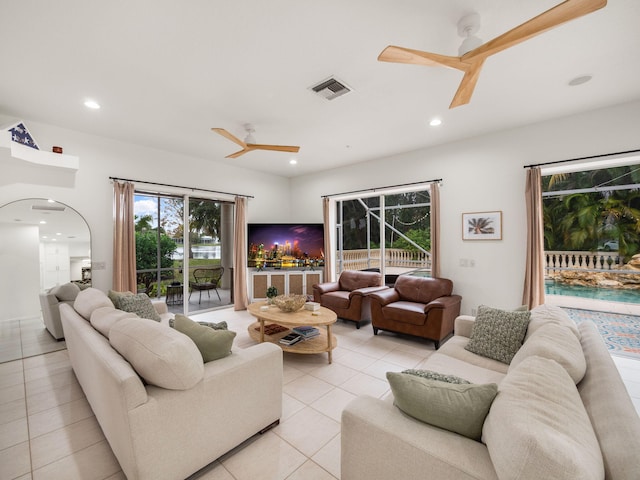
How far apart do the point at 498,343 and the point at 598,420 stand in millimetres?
1400

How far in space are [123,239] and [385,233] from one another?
A: 4.48m

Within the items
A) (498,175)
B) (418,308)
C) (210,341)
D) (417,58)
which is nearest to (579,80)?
(498,175)

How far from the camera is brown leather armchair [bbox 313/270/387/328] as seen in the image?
4570 millimetres

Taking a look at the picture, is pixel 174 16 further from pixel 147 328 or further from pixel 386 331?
pixel 386 331

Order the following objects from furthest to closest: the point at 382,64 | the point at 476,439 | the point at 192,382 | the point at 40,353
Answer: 1. the point at 40,353
2. the point at 382,64
3. the point at 192,382
4. the point at 476,439

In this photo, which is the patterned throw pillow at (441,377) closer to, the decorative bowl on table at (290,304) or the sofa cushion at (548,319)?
the sofa cushion at (548,319)

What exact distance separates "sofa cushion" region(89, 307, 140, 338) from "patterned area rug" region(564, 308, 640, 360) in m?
5.26

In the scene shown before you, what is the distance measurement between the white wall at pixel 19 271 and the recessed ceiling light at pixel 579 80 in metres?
6.52

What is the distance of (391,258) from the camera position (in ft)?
18.5

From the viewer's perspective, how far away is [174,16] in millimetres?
A: 1983

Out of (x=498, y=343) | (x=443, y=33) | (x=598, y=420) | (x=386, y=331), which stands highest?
(x=443, y=33)

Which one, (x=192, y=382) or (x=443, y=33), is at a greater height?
(x=443, y=33)

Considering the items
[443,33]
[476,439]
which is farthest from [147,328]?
[443,33]

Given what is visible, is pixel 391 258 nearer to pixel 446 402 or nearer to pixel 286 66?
pixel 286 66
